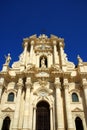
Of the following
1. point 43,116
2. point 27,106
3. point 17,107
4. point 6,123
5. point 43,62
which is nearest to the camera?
point 6,123

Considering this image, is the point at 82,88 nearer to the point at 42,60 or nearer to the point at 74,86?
the point at 74,86

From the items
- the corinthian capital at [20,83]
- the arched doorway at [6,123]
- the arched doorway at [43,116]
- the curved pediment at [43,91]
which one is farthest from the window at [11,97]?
the arched doorway at [43,116]

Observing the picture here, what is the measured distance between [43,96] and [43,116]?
2.32 m

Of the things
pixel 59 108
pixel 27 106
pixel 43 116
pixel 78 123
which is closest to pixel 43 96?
pixel 43 116

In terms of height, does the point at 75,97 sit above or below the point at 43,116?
above

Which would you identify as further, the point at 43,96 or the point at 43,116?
the point at 43,96

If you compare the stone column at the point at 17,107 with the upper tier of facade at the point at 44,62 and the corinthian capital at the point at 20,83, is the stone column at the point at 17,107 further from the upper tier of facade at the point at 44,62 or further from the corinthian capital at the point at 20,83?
the upper tier of facade at the point at 44,62

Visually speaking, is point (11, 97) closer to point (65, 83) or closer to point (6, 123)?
point (6, 123)

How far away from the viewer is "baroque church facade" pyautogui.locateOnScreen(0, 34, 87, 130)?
55.6ft

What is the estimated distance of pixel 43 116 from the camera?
18047 millimetres

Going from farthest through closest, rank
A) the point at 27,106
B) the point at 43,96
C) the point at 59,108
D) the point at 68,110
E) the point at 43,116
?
the point at 43,96
the point at 43,116
the point at 27,106
the point at 59,108
the point at 68,110

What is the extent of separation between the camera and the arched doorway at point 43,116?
17156 millimetres

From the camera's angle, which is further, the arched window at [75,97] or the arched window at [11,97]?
the arched window at [11,97]

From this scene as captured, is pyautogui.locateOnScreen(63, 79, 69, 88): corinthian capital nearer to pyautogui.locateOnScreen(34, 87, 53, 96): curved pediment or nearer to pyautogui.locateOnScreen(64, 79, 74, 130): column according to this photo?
pyautogui.locateOnScreen(64, 79, 74, 130): column
